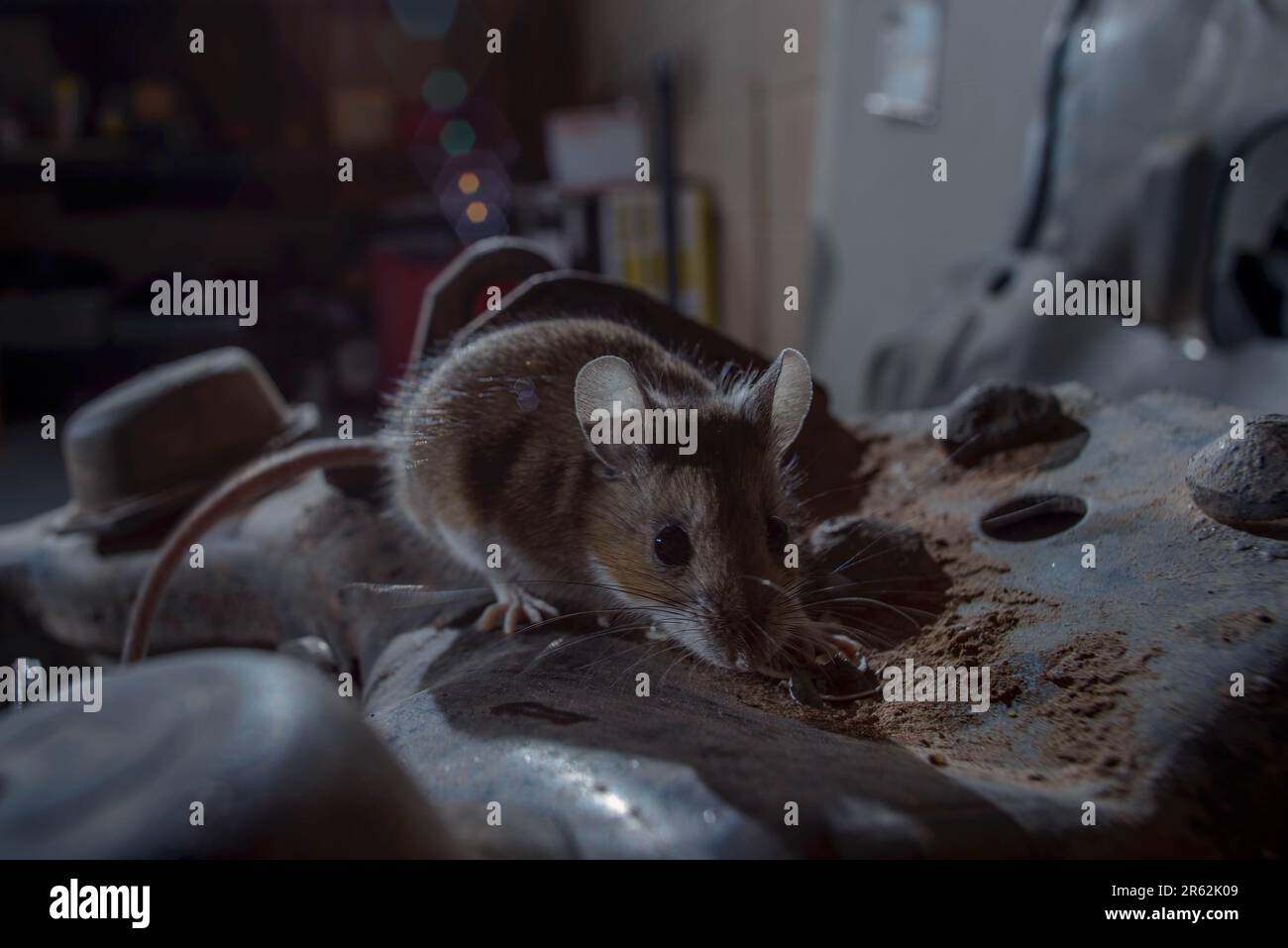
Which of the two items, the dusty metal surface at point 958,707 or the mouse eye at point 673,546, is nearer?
the dusty metal surface at point 958,707

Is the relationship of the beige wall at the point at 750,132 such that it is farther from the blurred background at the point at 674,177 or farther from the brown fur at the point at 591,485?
the brown fur at the point at 591,485

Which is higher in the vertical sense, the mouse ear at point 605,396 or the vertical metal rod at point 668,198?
the vertical metal rod at point 668,198

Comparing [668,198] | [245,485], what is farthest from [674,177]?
[245,485]

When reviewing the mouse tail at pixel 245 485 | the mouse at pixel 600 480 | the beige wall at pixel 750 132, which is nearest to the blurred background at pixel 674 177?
the beige wall at pixel 750 132

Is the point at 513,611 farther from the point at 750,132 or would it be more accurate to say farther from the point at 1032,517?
the point at 750,132

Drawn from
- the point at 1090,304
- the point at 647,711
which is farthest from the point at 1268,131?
the point at 647,711

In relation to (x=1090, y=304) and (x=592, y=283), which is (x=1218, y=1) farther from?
(x=592, y=283)

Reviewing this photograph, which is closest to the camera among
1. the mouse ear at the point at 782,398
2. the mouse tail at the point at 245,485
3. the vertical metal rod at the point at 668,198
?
the mouse ear at the point at 782,398
